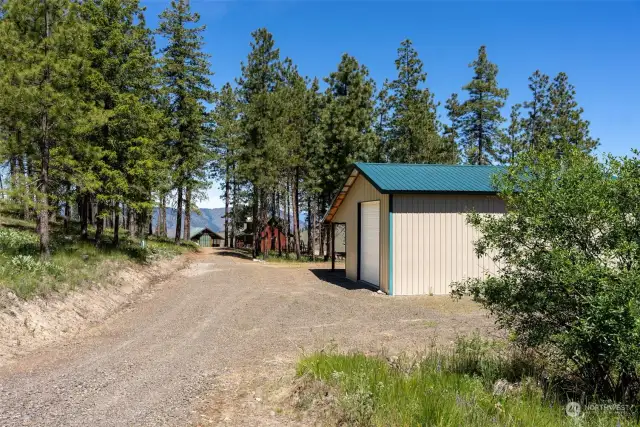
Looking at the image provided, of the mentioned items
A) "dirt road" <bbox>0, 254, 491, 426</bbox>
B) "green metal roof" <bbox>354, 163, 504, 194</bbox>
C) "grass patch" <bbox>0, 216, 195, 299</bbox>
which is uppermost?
"green metal roof" <bbox>354, 163, 504, 194</bbox>

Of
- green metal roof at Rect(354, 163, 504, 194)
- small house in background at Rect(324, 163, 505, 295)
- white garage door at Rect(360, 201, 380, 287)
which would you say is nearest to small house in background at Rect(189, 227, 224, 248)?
white garage door at Rect(360, 201, 380, 287)

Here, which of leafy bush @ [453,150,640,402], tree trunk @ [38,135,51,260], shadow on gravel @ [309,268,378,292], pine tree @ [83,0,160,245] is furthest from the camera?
pine tree @ [83,0,160,245]

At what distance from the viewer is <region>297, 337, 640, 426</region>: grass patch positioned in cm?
439

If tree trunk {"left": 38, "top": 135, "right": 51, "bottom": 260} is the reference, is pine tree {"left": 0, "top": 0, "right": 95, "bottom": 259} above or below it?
above

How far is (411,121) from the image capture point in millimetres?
30469

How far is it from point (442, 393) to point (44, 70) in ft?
45.7

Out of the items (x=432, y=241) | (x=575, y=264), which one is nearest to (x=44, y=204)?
(x=432, y=241)

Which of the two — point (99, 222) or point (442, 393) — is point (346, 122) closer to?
point (99, 222)

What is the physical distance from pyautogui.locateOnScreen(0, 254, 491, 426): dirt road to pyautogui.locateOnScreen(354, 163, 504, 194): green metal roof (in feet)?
13.0

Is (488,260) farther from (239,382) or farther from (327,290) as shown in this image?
(239,382)

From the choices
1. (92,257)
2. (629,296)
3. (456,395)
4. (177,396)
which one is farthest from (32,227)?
(629,296)

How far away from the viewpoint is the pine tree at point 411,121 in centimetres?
3060

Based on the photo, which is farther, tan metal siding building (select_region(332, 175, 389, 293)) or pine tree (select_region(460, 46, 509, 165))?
pine tree (select_region(460, 46, 509, 165))

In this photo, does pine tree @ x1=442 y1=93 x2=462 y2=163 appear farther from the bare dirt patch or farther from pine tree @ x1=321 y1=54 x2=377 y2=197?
the bare dirt patch
